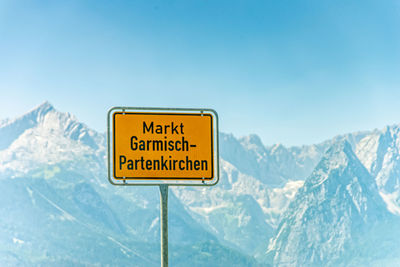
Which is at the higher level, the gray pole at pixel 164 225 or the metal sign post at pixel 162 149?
the metal sign post at pixel 162 149

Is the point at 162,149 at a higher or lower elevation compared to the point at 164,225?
higher

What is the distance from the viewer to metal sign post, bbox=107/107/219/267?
8.95 metres

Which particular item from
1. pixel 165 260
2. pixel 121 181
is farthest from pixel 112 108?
pixel 165 260

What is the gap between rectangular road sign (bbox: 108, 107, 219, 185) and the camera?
8.95 metres

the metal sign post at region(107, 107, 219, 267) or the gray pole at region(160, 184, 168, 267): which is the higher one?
the metal sign post at region(107, 107, 219, 267)

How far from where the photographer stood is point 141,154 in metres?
8.99

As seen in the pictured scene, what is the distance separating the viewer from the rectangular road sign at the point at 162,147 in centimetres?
895

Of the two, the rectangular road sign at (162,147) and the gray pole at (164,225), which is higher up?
the rectangular road sign at (162,147)

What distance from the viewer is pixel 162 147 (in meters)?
9.07

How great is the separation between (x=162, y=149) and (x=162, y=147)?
0.03 m

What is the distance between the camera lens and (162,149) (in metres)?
9.06

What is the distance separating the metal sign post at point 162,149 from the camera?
8.95m

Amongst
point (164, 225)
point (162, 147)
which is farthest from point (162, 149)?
point (164, 225)

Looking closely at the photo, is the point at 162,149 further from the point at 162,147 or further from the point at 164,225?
the point at 164,225
